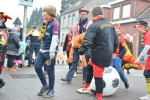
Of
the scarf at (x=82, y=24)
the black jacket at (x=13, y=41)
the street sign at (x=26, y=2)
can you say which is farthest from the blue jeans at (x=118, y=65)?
the street sign at (x=26, y=2)

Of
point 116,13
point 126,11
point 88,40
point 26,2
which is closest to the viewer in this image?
point 88,40

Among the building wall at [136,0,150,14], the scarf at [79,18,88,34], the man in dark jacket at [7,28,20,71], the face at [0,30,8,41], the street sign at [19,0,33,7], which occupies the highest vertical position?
the building wall at [136,0,150,14]

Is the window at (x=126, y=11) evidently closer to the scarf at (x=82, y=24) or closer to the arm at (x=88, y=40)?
the scarf at (x=82, y=24)

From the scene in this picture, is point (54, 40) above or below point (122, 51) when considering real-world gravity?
above

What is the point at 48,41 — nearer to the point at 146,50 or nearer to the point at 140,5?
the point at 146,50

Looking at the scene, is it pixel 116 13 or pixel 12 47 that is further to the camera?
pixel 116 13

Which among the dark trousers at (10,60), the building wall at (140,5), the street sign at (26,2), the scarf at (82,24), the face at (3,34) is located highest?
the building wall at (140,5)

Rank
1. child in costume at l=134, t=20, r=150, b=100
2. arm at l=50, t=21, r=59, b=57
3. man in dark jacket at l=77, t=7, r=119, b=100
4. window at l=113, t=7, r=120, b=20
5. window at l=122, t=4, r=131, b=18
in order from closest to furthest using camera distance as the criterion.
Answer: man in dark jacket at l=77, t=7, r=119, b=100
arm at l=50, t=21, r=59, b=57
child in costume at l=134, t=20, r=150, b=100
window at l=122, t=4, r=131, b=18
window at l=113, t=7, r=120, b=20

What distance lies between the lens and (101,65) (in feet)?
17.9

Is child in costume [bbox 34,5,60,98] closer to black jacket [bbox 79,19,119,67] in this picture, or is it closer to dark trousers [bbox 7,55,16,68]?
black jacket [bbox 79,19,119,67]

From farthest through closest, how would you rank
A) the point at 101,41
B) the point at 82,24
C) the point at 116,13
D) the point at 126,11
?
1. the point at 116,13
2. the point at 126,11
3. the point at 82,24
4. the point at 101,41

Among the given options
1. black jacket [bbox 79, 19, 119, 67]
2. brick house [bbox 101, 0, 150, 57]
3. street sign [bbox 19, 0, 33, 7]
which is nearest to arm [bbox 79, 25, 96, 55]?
black jacket [bbox 79, 19, 119, 67]

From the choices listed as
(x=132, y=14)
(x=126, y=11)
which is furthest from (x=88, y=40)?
(x=126, y=11)

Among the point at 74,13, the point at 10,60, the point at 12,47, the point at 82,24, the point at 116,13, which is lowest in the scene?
the point at 10,60
